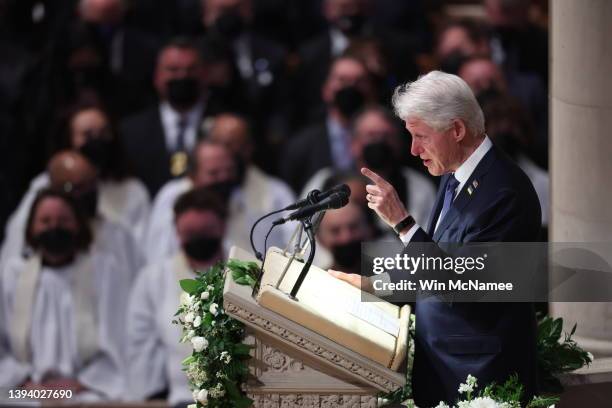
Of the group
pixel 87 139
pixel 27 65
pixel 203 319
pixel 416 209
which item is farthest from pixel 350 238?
pixel 203 319

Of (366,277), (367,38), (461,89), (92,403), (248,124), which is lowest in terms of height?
(92,403)

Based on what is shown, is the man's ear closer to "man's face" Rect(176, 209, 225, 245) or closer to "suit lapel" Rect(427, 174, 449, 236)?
"suit lapel" Rect(427, 174, 449, 236)

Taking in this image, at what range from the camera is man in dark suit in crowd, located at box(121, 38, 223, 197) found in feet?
35.1

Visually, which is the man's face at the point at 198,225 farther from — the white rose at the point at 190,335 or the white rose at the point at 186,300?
the white rose at the point at 190,335

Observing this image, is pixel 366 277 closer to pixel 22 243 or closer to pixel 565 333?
pixel 565 333

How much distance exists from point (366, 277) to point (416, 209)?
14.5 feet

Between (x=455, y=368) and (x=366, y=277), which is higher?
(x=366, y=277)

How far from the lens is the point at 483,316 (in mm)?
5293

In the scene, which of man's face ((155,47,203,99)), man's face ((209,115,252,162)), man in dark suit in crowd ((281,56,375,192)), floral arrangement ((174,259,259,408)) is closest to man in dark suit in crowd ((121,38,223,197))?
man's face ((155,47,203,99))

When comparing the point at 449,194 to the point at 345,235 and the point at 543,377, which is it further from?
the point at 345,235

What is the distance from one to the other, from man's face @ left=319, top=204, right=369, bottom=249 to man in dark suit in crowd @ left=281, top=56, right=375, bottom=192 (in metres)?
1.06

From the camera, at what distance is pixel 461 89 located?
5219 mm

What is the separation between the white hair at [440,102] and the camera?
5215 millimetres

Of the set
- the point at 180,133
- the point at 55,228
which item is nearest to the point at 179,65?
the point at 180,133
